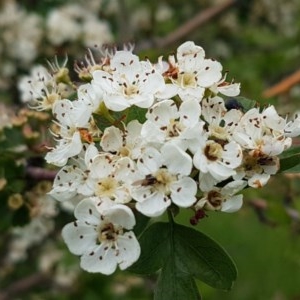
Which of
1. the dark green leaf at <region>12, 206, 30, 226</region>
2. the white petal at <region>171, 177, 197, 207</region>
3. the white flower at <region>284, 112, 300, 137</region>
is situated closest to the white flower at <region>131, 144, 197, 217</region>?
the white petal at <region>171, 177, 197, 207</region>

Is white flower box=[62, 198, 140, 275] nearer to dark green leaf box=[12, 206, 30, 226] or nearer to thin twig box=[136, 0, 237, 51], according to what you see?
dark green leaf box=[12, 206, 30, 226]

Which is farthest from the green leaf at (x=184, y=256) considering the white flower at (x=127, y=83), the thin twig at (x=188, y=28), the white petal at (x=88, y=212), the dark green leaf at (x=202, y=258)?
the thin twig at (x=188, y=28)

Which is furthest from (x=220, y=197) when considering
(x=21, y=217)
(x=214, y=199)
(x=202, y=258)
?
(x=21, y=217)

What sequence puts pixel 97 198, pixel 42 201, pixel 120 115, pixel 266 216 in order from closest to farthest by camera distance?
pixel 97 198 < pixel 120 115 < pixel 42 201 < pixel 266 216

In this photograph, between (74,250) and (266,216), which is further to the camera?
(266,216)

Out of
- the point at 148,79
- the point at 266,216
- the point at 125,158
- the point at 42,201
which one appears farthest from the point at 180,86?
the point at 266,216

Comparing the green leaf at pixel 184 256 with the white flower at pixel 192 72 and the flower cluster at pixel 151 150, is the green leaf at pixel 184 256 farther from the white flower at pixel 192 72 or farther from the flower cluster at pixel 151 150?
the white flower at pixel 192 72

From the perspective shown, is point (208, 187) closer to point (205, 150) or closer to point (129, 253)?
point (205, 150)

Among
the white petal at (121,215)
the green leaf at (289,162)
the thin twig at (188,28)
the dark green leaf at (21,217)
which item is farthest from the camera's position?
the thin twig at (188,28)
